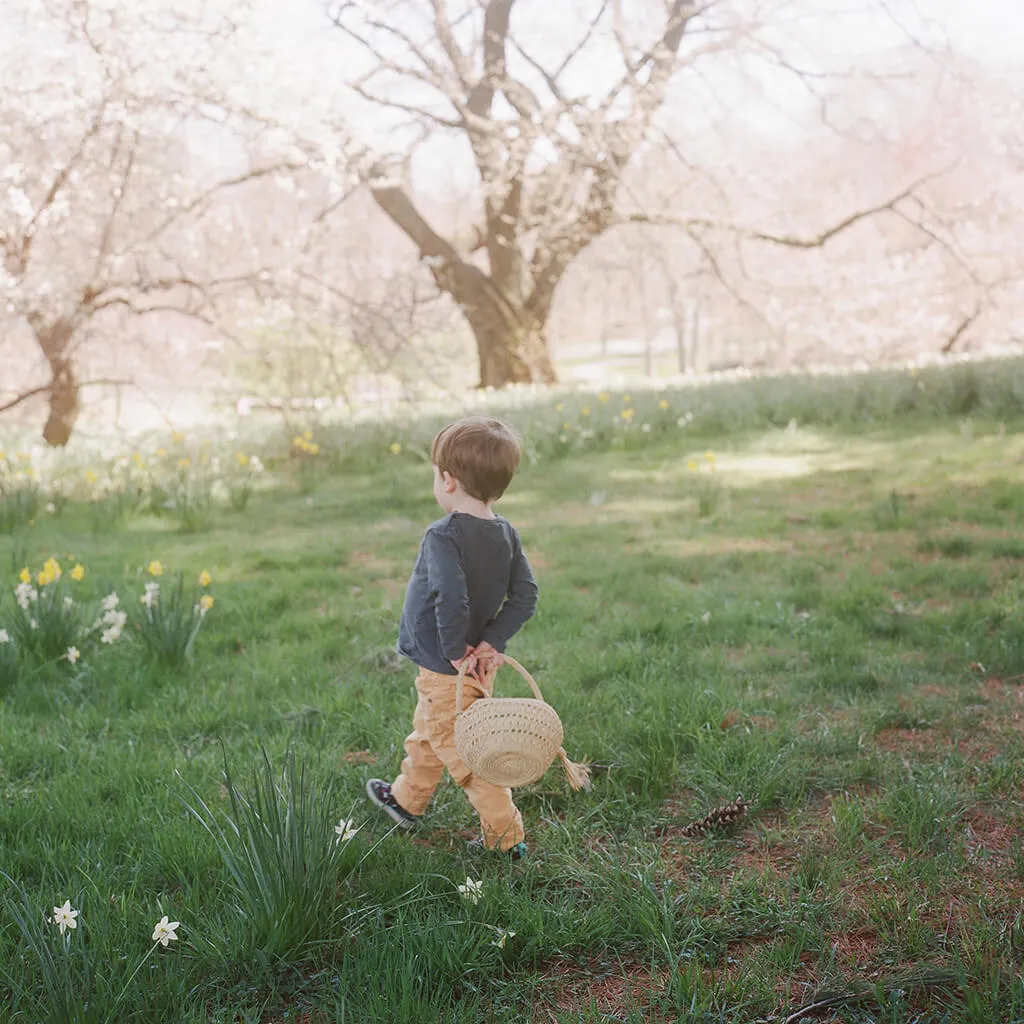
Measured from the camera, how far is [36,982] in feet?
6.06

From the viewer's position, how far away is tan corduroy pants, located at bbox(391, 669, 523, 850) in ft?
8.09

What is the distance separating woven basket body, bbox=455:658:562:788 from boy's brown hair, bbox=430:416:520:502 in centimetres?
56

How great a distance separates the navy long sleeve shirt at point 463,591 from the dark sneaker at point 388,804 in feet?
1.42

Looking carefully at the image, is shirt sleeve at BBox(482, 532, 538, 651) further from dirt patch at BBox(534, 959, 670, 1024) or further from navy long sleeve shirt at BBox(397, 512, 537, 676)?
dirt patch at BBox(534, 959, 670, 1024)

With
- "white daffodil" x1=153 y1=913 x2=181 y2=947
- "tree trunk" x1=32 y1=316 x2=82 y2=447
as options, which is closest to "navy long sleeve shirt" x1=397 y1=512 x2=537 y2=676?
"white daffodil" x1=153 y1=913 x2=181 y2=947

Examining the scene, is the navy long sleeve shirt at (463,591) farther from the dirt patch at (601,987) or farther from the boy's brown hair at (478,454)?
the dirt patch at (601,987)

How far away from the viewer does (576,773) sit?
2.49m

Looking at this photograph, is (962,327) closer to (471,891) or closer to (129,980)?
(471,891)

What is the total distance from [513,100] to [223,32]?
5537 millimetres

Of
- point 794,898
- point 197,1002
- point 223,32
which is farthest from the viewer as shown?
point 223,32

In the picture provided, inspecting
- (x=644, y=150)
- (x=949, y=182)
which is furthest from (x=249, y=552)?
(x=949, y=182)

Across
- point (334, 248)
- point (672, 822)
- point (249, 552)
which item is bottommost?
point (672, 822)

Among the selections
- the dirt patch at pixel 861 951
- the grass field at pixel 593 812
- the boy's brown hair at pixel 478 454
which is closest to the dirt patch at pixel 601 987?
the grass field at pixel 593 812

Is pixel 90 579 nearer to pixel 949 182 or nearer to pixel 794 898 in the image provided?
pixel 794 898
